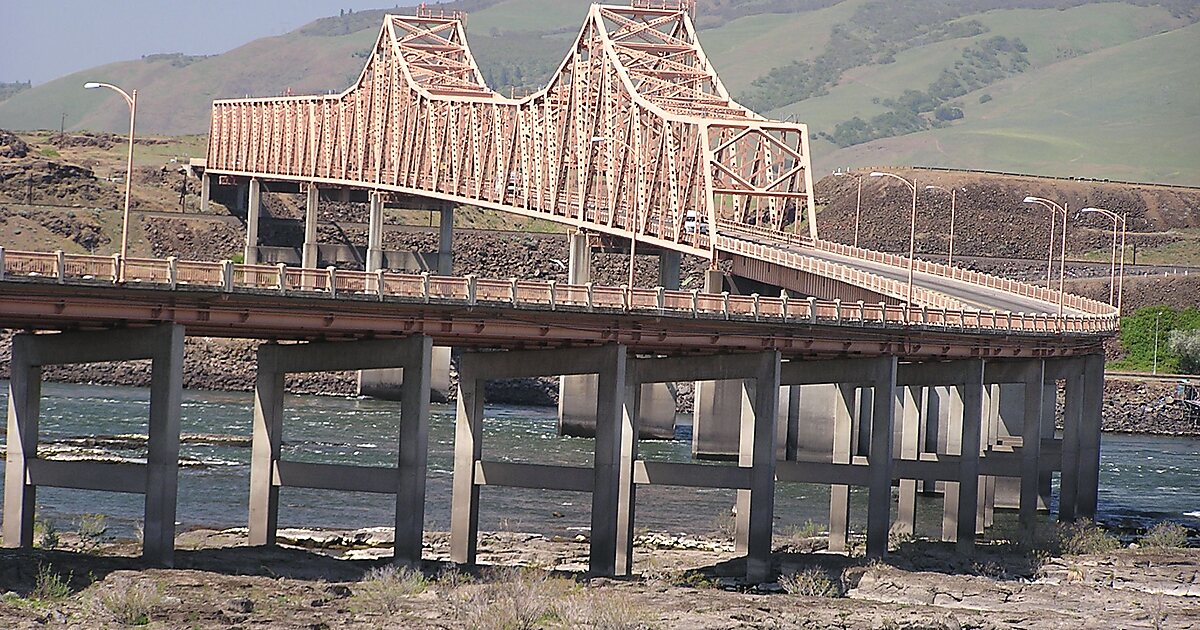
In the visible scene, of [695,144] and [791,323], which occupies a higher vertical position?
[695,144]

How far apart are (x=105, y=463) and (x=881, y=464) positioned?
28414 mm

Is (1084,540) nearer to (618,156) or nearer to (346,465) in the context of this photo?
(346,465)

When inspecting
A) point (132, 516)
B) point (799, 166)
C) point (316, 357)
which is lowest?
point (132, 516)

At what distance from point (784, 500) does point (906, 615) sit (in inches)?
1378

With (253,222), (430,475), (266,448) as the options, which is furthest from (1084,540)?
(253,222)

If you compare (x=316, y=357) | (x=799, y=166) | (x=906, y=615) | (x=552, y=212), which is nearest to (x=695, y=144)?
(x=799, y=166)

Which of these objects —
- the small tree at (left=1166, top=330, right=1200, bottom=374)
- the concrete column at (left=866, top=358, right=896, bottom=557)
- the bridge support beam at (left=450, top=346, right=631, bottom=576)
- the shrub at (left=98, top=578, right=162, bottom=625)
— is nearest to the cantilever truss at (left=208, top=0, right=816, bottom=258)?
the small tree at (left=1166, top=330, right=1200, bottom=374)

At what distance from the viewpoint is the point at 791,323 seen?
69.9 meters

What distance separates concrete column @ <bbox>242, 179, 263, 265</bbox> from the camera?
176375 millimetres

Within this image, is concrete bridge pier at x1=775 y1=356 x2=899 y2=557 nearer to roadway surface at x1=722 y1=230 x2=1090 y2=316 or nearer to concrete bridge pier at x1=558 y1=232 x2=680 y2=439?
roadway surface at x1=722 y1=230 x2=1090 y2=316

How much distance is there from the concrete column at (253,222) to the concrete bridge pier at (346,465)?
114561 millimetres

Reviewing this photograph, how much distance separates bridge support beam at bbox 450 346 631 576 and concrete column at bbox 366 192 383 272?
93.4m

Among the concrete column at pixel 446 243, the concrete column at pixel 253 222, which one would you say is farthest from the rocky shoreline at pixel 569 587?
the concrete column at pixel 253 222

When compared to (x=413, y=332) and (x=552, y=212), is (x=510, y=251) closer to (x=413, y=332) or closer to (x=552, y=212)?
(x=552, y=212)
